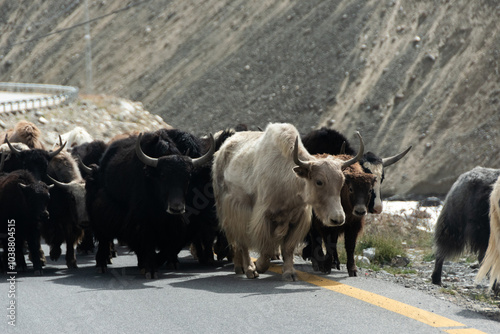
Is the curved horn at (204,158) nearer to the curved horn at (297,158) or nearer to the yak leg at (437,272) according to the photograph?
the curved horn at (297,158)

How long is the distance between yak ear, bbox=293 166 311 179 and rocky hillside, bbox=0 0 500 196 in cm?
1874

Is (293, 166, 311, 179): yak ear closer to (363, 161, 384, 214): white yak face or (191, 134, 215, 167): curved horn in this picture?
(363, 161, 384, 214): white yak face

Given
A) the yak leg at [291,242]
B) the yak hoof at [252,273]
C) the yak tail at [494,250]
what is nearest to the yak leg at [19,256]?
the yak hoof at [252,273]

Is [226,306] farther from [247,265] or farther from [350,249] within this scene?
[350,249]

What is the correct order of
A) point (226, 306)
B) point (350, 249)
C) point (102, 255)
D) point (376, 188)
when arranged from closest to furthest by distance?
point (226, 306)
point (350, 249)
point (376, 188)
point (102, 255)

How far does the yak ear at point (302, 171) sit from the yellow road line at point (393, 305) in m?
1.11

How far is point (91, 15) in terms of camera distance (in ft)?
172

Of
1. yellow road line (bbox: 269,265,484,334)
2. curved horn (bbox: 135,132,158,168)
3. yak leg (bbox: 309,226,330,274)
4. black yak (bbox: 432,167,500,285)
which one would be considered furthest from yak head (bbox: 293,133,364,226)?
curved horn (bbox: 135,132,158,168)

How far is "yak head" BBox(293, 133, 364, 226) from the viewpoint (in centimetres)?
838

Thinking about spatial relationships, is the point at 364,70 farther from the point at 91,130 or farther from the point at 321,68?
the point at 91,130

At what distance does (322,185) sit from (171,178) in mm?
1917

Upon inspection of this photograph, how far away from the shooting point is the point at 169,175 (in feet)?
30.9

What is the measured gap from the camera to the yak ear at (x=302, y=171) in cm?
847

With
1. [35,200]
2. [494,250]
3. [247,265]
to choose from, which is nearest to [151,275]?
[247,265]
